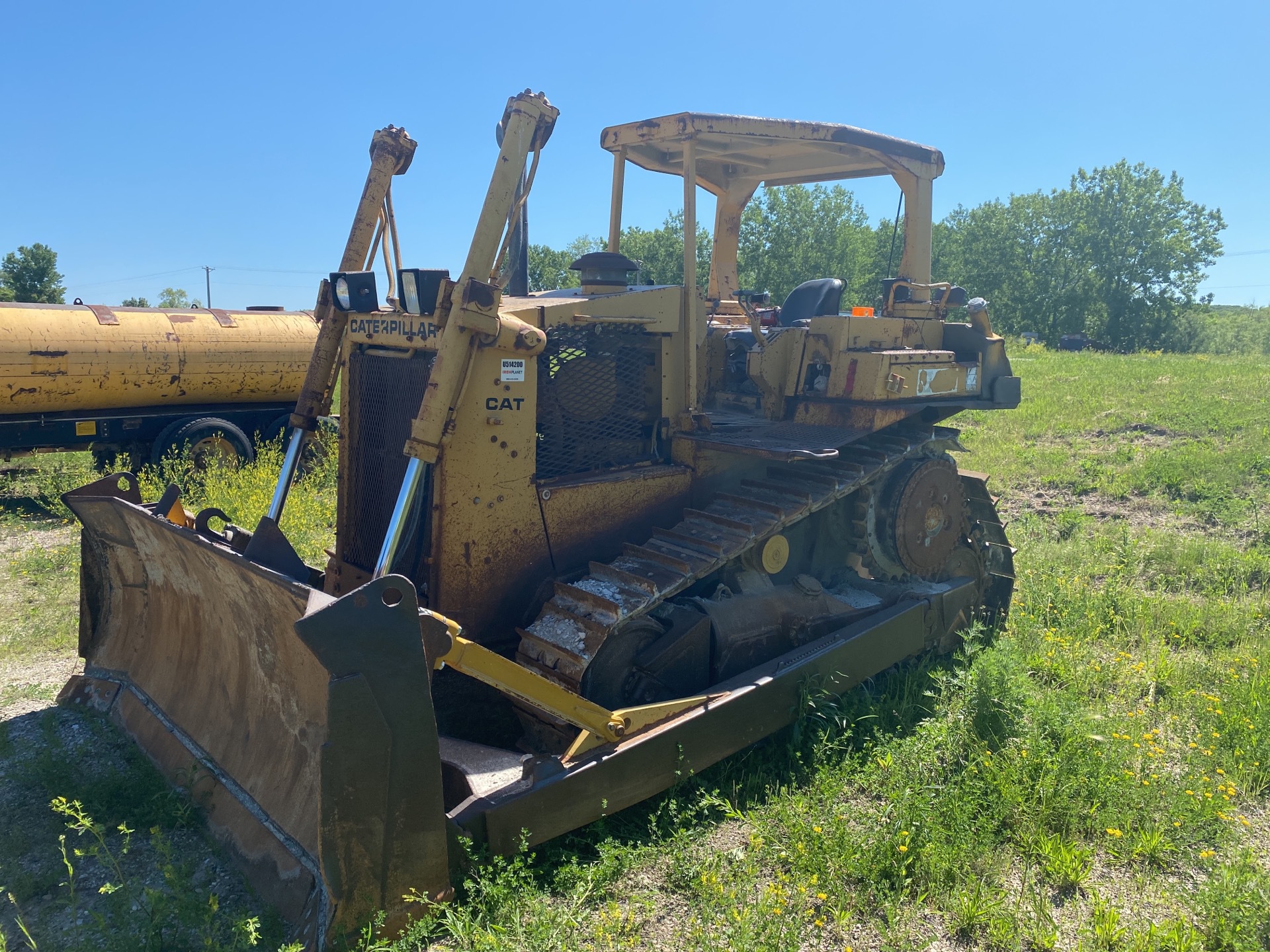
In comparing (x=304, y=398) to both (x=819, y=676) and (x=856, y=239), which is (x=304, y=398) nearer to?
(x=819, y=676)

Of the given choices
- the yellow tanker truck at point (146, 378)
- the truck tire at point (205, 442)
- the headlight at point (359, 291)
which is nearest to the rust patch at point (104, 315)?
the yellow tanker truck at point (146, 378)

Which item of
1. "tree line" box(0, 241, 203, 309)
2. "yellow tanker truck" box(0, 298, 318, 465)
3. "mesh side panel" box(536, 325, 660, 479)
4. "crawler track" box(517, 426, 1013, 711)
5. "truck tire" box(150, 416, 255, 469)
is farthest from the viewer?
"tree line" box(0, 241, 203, 309)

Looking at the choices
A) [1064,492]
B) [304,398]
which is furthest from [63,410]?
[1064,492]

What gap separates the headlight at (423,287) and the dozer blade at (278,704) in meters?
1.35

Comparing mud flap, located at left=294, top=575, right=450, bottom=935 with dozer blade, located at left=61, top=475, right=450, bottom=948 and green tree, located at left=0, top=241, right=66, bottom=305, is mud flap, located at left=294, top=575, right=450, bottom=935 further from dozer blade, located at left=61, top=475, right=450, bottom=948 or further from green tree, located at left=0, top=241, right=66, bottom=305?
green tree, located at left=0, top=241, right=66, bottom=305

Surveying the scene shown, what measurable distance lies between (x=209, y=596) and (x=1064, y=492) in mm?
9602

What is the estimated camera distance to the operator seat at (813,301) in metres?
6.35

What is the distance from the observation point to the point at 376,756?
2955mm

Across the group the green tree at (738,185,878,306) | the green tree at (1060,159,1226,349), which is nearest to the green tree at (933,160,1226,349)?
the green tree at (1060,159,1226,349)

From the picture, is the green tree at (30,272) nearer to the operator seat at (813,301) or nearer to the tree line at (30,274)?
the tree line at (30,274)

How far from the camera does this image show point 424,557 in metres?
4.14

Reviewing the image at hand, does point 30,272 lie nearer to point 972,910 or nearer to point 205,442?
point 205,442

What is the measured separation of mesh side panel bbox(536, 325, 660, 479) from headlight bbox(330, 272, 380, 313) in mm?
891

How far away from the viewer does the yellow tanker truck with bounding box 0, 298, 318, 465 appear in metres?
9.68
